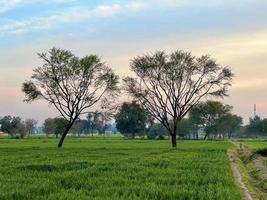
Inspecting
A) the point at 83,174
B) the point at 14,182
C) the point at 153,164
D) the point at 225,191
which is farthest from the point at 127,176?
the point at 153,164

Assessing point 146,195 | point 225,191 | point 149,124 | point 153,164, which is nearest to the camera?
point 146,195

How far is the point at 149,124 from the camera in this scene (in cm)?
19088

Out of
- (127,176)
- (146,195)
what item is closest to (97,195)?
(146,195)

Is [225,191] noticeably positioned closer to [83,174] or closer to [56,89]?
[83,174]

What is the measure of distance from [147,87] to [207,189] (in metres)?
55.4

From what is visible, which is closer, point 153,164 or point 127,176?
point 127,176

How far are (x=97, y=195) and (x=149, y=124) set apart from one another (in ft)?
575

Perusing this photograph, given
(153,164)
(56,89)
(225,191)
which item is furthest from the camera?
(56,89)

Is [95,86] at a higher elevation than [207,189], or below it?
higher

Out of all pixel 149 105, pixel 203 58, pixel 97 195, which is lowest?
pixel 97 195

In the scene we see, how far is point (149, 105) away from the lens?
7338 cm

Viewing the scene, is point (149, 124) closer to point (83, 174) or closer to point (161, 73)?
point (161, 73)

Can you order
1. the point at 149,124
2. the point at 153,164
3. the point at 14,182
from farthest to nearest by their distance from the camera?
the point at 149,124
the point at 153,164
the point at 14,182

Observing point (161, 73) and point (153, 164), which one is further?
point (161, 73)
